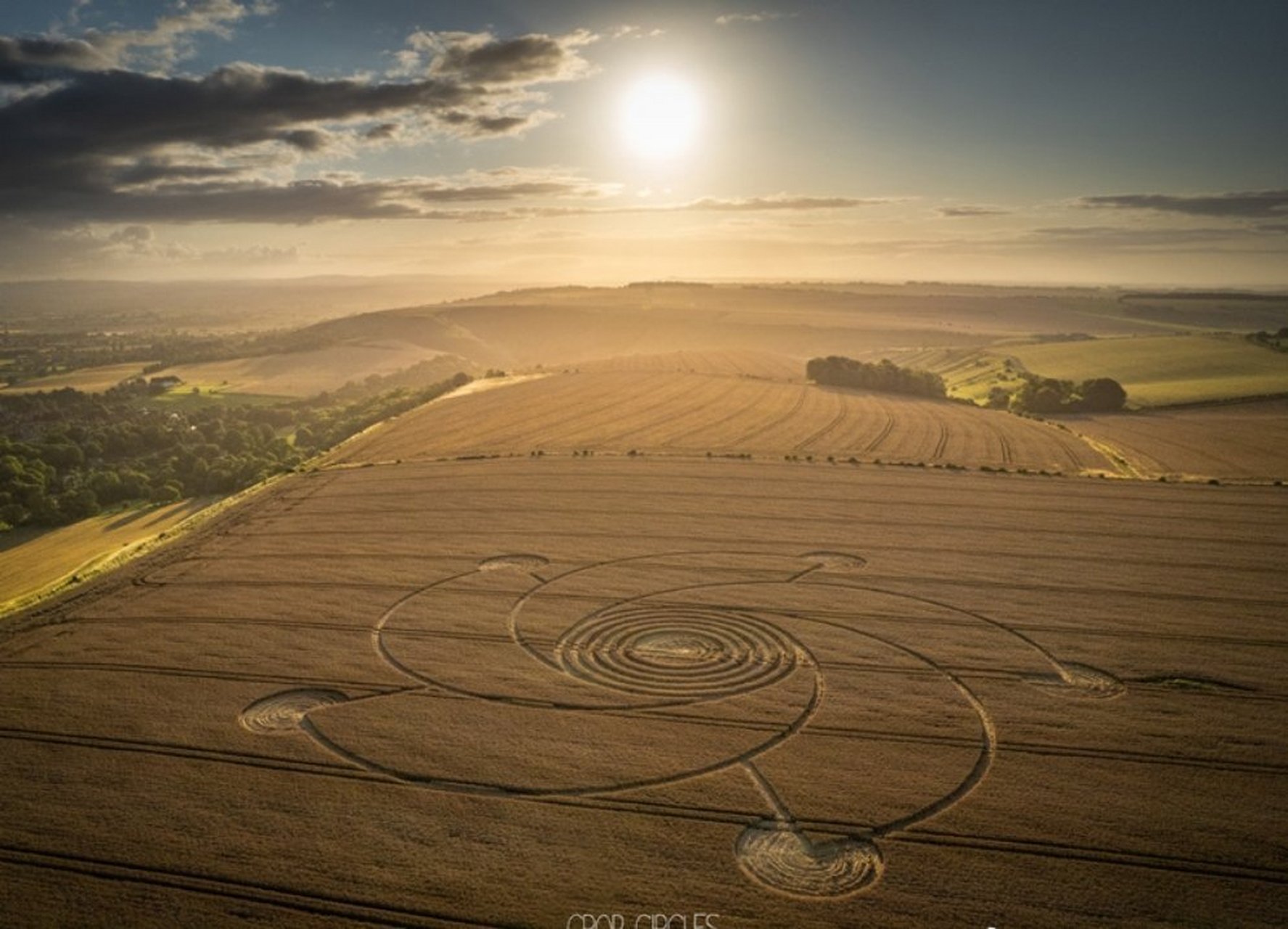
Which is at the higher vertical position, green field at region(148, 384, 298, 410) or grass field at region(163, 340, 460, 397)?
grass field at region(163, 340, 460, 397)

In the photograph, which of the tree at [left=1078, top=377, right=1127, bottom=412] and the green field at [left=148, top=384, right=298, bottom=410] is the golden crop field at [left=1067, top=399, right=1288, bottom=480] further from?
the green field at [left=148, top=384, right=298, bottom=410]

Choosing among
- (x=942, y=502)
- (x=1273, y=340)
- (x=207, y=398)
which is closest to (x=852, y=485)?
(x=942, y=502)

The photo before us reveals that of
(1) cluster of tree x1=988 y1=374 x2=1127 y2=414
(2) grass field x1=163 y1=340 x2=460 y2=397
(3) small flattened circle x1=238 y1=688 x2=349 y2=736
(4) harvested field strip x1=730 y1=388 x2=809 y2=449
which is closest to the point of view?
(3) small flattened circle x1=238 y1=688 x2=349 y2=736

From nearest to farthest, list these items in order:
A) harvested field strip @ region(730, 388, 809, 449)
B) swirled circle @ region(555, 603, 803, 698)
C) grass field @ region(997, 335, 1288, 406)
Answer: swirled circle @ region(555, 603, 803, 698), harvested field strip @ region(730, 388, 809, 449), grass field @ region(997, 335, 1288, 406)

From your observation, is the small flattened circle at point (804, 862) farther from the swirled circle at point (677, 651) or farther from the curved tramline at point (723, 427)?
the curved tramline at point (723, 427)

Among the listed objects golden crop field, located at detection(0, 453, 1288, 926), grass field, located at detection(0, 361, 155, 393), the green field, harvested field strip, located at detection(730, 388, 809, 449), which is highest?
grass field, located at detection(0, 361, 155, 393)

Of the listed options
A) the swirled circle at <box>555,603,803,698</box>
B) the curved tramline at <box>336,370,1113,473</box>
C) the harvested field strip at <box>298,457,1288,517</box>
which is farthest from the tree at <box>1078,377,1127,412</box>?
the swirled circle at <box>555,603,803,698</box>

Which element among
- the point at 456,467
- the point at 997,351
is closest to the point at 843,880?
the point at 456,467

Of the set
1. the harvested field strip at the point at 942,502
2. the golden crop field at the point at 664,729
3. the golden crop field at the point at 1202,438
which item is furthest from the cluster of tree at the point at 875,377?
the golden crop field at the point at 664,729

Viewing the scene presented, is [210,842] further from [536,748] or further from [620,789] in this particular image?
[620,789]
